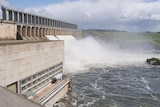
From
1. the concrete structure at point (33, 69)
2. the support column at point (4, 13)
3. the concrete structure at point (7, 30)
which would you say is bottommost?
the concrete structure at point (33, 69)

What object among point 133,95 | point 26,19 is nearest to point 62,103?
point 133,95

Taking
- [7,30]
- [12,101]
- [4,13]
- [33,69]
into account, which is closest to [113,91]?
[33,69]

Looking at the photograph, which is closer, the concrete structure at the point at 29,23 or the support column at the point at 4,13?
the support column at the point at 4,13

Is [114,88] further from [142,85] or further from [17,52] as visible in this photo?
[17,52]

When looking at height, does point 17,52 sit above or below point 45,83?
above

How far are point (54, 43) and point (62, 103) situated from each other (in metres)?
5.71

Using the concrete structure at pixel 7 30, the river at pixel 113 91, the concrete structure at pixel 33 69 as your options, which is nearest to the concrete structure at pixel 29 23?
the concrete structure at pixel 7 30

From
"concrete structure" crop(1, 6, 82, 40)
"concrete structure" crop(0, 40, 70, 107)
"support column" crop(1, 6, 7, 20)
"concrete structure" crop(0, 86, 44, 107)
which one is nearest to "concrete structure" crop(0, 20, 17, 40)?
"concrete structure" crop(1, 6, 82, 40)

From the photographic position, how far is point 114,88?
25453mm

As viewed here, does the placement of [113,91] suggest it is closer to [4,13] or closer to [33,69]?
[33,69]

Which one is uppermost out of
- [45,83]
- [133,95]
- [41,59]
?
[41,59]

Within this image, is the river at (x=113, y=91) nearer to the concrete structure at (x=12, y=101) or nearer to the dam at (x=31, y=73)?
the dam at (x=31, y=73)

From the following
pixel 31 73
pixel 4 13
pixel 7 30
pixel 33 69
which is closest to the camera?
pixel 31 73

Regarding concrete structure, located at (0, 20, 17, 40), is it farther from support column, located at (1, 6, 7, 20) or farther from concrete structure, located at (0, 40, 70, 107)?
concrete structure, located at (0, 40, 70, 107)
